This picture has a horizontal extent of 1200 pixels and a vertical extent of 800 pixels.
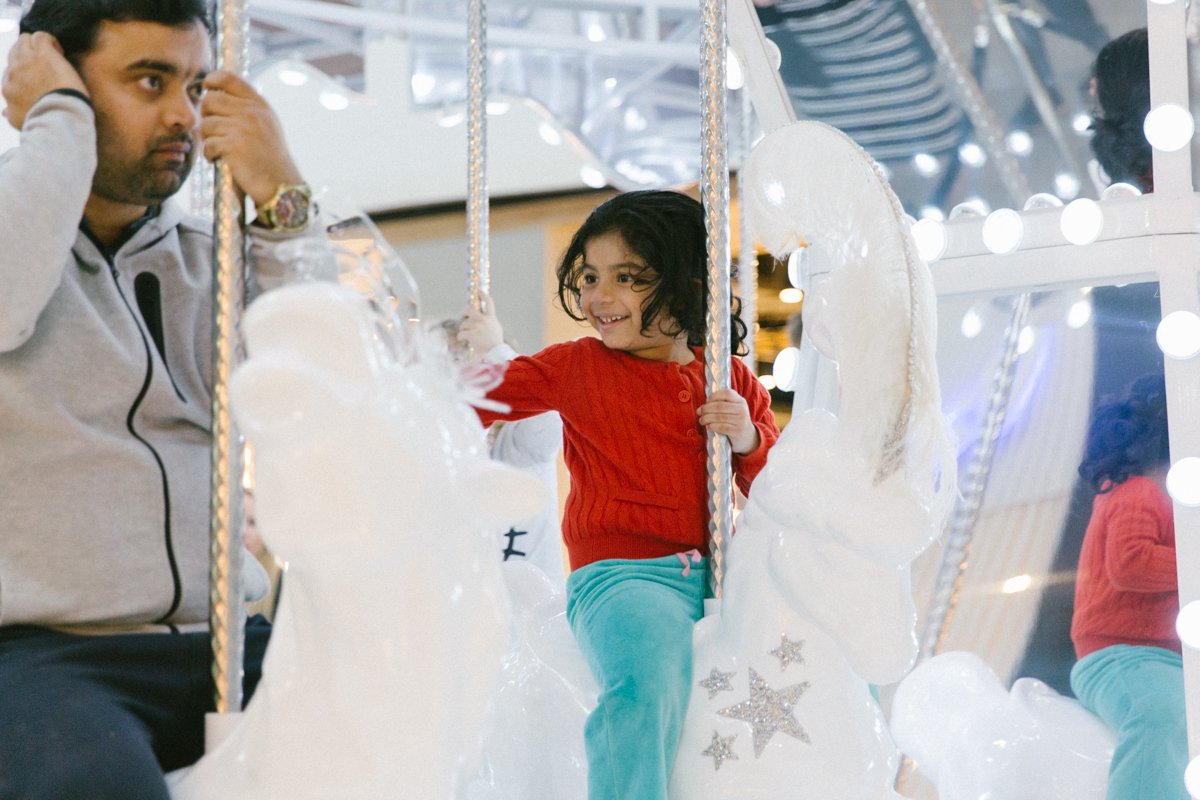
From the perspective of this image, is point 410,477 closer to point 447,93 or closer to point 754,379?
point 754,379

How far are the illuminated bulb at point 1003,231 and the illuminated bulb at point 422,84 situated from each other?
275cm

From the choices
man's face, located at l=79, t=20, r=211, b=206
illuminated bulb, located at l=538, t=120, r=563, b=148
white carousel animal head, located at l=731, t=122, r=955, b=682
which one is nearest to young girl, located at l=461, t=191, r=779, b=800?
white carousel animal head, located at l=731, t=122, r=955, b=682

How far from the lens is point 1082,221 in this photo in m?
1.79

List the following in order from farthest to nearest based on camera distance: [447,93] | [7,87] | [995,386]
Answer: [447,93]
[995,386]
[7,87]

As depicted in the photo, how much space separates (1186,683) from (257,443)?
1.25 m

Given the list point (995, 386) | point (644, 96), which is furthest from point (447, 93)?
point (995, 386)

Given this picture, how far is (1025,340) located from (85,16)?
1.30 meters

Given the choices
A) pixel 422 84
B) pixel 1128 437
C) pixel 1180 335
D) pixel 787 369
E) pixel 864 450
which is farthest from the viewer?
pixel 422 84

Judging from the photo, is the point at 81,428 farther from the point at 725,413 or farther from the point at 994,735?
the point at 994,735

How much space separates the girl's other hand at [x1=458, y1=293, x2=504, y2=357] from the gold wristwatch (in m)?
0.64

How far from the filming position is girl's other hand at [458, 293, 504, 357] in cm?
173

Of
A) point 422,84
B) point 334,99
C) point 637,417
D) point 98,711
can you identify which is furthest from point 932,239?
point 334,99

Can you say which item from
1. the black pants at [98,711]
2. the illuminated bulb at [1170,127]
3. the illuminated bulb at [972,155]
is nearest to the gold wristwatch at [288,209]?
the black pants at [98,711]

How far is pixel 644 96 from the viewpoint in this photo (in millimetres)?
4379
